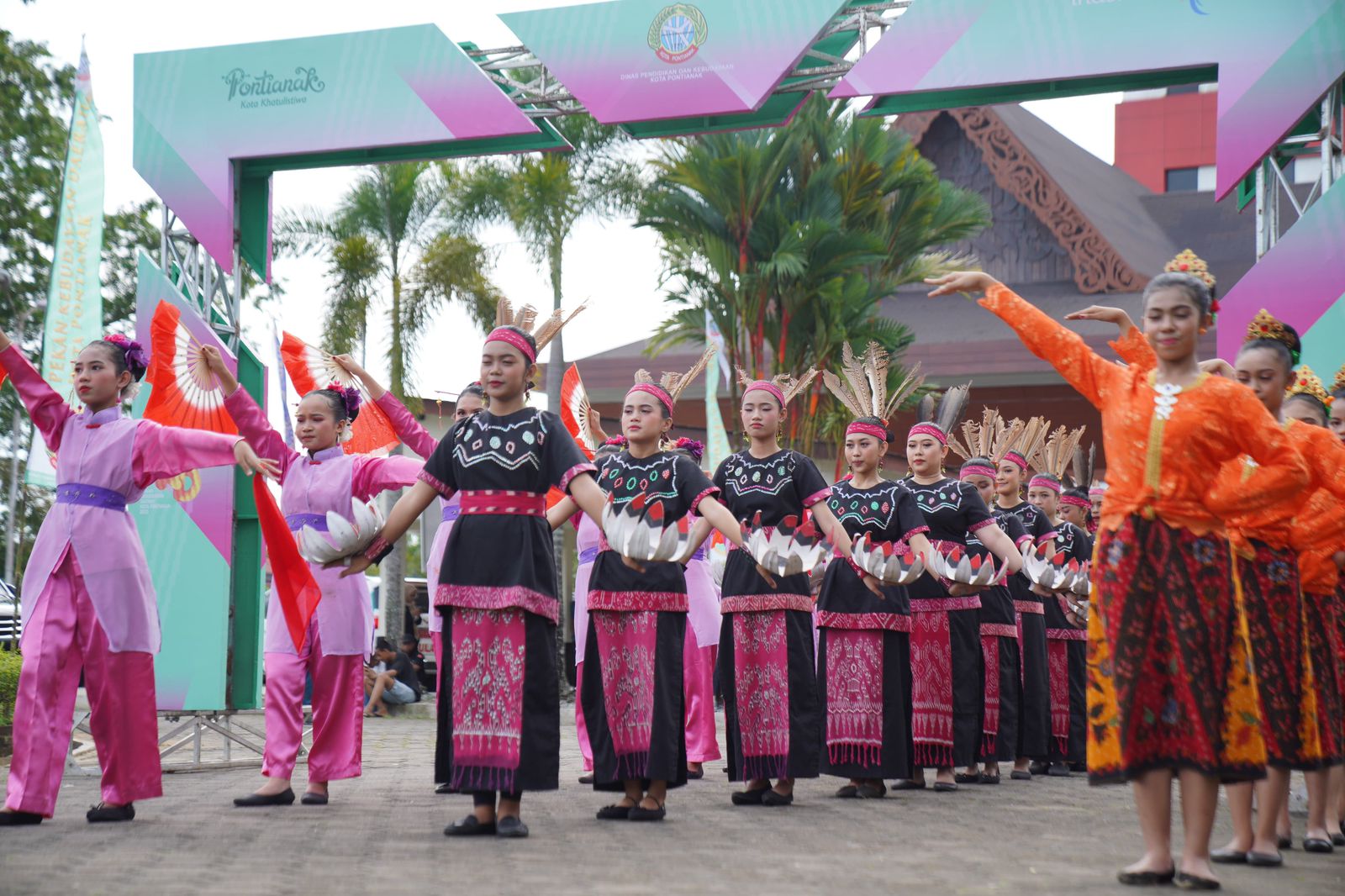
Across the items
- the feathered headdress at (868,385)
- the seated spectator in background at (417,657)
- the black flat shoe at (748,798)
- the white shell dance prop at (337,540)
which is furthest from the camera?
the seated spectator in background at (417,657)

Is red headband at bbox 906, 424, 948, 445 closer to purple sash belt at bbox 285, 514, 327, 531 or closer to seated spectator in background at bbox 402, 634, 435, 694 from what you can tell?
purple sash belt at bbox 285, 514, 327, 531

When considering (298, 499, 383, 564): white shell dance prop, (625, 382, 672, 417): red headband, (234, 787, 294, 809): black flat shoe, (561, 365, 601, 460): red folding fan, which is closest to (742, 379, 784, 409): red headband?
(625, 382, 672, 417): red headband

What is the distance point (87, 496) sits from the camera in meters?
5.52

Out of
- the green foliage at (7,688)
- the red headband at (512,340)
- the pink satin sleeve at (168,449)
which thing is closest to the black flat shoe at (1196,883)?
the red headband at (512,340)

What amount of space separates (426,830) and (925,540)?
274cm

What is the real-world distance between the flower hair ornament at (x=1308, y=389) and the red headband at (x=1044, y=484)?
376cm

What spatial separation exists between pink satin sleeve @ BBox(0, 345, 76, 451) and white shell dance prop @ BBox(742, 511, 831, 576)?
2611 millimetres

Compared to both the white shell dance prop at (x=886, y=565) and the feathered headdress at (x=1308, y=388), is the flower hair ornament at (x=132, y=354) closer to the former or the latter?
the white shell dance prop at (x=886, y=565)

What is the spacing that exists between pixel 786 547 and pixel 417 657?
11.8 metres

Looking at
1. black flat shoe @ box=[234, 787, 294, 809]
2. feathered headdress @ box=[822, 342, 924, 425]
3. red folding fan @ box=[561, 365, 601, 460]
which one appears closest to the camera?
black flat shoe @ box=[234, 787, 294, 809]

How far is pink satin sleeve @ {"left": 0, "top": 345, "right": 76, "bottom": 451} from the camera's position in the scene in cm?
560

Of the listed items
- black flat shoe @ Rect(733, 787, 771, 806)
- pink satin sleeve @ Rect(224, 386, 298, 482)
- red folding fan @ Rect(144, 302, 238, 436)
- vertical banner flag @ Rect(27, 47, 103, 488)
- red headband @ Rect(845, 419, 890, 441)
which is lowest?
black flat shoe @ Rect(733, 787, 771, 806)

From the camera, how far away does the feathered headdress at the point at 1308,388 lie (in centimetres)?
557

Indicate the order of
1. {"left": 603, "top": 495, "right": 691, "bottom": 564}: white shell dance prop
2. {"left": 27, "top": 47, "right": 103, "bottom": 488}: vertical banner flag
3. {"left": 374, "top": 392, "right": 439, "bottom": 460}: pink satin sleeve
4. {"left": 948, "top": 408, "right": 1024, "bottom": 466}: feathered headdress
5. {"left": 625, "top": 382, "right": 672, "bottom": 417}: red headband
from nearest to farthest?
{"left": 603, "top": 495, "right": 691, "bottom": 564}: white shell dance prop
{"left": 625, "top": 382, "right": 672, "bottom": 417}: red headband
{"left": 374, "top": 392, "right": 439, "bottom": 460}: pink satin sleeve
{"left": 948, "top": 408, "right": 1024, "bottom": 466}: feathered headdress
{"left": 27, "top": 47, "right": 103, "bottom": 488}: vertical banner flag
